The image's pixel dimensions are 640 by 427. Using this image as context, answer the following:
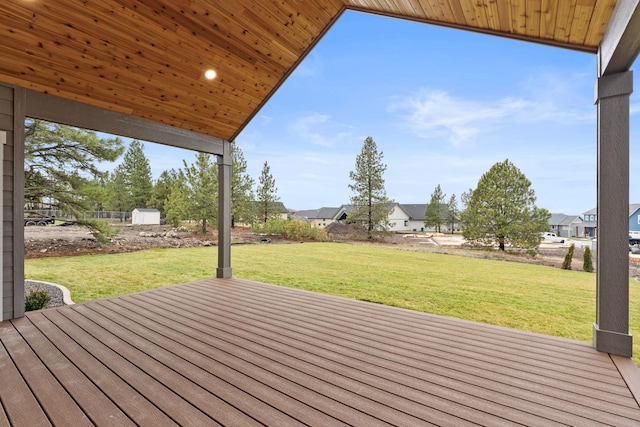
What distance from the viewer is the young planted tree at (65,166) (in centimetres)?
484

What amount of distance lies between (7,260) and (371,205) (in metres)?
8.69

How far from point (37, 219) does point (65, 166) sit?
41.6 inches

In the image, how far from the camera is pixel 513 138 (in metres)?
6.35

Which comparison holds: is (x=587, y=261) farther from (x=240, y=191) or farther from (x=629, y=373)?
(x=240, y=191)

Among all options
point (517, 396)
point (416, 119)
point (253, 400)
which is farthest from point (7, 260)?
point (416, 119)

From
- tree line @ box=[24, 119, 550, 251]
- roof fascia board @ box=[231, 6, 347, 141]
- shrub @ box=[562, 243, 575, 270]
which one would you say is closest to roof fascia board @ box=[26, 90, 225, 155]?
roof fascia board @ box=[231, 6, 347, 141]

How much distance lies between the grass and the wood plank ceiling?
2.97m

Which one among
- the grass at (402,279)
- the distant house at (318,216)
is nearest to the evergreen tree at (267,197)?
the distant house at (318,216)

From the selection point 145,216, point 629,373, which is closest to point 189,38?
point 629,373

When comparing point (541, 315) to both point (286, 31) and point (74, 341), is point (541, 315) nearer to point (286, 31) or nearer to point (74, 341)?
point (286, 31)

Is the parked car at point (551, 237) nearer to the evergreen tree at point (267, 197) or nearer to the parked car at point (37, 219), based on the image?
the evergreen tree at point (267, 197)

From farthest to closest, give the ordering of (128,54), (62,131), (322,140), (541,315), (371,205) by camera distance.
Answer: (322,140) → (371,205) → (62,131) → (541,315) → (128,54)

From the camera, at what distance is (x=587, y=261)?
5246 millimetres

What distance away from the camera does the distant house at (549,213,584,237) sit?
17.5ft
